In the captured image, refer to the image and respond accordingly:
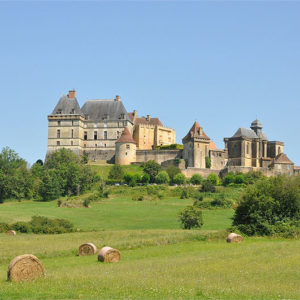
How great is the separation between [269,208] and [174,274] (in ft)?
55.4

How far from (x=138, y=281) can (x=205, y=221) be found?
32594 millimetres

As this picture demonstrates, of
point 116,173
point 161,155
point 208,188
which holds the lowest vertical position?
point 208,188

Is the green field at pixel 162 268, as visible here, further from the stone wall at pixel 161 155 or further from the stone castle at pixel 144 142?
the stone wall at pixel 161 155

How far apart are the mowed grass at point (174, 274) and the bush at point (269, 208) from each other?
15.0 ft

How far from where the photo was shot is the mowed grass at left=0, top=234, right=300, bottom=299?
15.8m

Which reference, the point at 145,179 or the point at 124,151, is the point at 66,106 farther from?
the point at 145,179

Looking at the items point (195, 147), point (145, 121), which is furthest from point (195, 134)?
point (145, 121)

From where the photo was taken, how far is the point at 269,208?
115 feet

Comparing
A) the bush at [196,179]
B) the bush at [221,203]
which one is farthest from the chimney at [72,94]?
the bush at [221,203]

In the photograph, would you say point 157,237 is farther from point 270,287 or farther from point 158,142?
point 158,142

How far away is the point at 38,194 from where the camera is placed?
7594 cm

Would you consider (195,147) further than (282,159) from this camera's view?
No

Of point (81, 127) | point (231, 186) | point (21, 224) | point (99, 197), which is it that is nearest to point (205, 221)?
point (21, 224)

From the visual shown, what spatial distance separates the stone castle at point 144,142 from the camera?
89.8 metres
